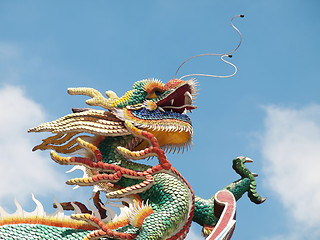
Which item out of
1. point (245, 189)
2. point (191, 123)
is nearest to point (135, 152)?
point (191, 123)

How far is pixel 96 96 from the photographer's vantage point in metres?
9.91

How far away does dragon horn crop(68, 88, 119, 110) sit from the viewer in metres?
9.73

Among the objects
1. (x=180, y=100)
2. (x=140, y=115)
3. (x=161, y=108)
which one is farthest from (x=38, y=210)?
(x=180, y=100)

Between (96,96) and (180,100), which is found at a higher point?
(180,100)

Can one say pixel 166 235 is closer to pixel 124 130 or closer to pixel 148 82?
pixel 124 130

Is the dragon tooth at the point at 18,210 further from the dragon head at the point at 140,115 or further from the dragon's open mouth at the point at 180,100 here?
the dragon's open mouth at the point at 180,100

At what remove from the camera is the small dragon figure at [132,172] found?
27.6 feet

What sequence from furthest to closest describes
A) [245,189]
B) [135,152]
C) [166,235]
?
[245,189] → [135,152] → [166,235]

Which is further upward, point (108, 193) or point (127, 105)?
point (127, 105)

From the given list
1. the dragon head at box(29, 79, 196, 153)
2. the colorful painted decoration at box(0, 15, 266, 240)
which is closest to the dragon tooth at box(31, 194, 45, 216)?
the colorful painted decoration at box(0, 15, 266, 240)

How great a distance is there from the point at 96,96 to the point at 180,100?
1.33 meters

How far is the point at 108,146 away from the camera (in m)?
9.34

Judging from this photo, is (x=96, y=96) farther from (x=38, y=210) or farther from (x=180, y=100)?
(x=38, y=210)

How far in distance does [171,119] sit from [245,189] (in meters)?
1.56
